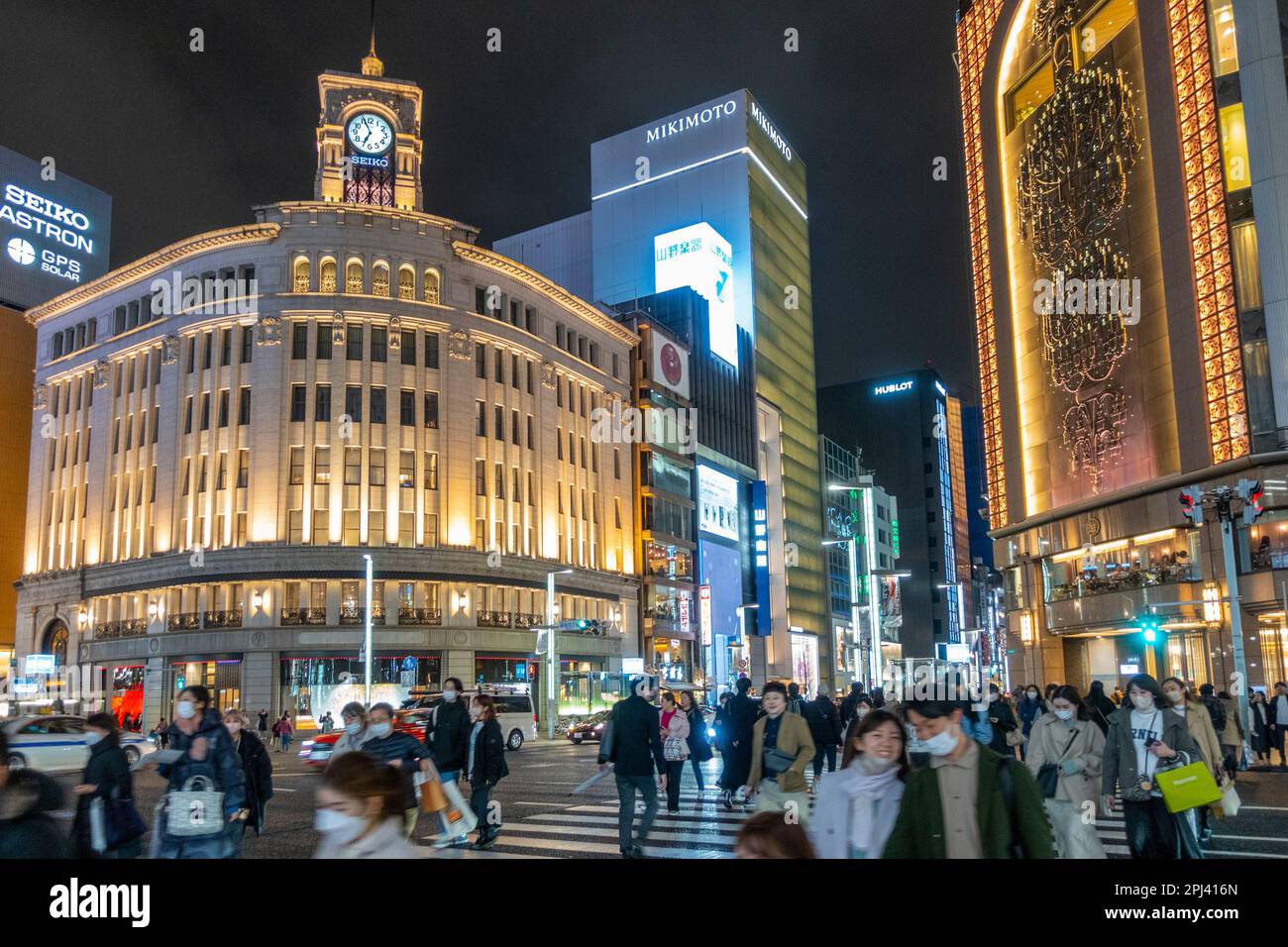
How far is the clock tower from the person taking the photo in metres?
63.5

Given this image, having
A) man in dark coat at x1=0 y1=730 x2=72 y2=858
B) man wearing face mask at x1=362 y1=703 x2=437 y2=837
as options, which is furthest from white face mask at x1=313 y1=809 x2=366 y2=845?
man wearing face mask at x1=362 y1=703 x2=437 y2=837

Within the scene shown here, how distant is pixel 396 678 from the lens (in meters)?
52.9

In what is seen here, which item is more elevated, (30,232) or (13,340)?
(30,232)

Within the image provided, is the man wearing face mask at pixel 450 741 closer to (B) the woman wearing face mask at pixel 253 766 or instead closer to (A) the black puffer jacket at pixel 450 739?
(A) the black puffer jacket at pixel 450 739

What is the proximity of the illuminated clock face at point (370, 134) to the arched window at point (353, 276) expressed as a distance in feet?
36.0

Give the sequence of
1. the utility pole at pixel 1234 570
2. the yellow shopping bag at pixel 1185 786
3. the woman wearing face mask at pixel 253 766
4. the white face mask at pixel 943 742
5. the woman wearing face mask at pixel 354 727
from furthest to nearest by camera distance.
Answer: the utility pole at pixel 1234 570
the woman wearing face mask at pixel 253 766
the woman wearing face mask at pixel 354 727
the yellow shopping bag at pixel 1185 786
the white face mask at pixel 943 742

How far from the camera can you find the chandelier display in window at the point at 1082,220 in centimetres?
4228

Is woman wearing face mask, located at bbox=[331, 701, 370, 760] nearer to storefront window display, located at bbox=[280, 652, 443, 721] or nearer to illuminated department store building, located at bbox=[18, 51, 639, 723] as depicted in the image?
storefront window display, located at bbox=[280, 652, 443, 721]

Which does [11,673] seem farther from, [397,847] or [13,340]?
[397,847]

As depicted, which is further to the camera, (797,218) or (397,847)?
(797,218)

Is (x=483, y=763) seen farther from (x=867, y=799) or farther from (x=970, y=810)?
(x=970, y=810)

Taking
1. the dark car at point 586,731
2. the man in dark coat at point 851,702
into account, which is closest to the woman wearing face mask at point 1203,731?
the man in dark coat at point 851,702
